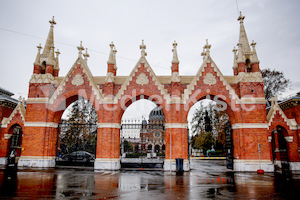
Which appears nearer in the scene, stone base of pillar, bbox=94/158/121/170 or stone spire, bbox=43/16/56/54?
stone base of pillar, bbox=94/158/121/170

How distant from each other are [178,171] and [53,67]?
51.5ft

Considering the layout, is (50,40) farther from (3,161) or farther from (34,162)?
(3,161)

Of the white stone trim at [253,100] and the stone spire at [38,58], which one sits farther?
the stone spire at [38,58]

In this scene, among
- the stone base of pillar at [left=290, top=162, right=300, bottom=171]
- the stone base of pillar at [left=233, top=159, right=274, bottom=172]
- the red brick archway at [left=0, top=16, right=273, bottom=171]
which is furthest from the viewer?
the stone base of pillar at [left=290, top=162, right=300, bottom=171]

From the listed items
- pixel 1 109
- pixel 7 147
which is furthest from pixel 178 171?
pixel 1 109

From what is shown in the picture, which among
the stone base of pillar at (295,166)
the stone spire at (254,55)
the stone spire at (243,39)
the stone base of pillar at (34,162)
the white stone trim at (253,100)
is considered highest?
the stone spire at (243,39)

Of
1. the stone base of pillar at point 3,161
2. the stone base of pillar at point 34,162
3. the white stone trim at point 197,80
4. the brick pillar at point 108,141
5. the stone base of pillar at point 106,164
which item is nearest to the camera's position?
the stone base of pillar at point 106,164

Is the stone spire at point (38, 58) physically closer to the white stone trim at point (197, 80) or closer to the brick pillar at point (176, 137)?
the brick pillar at point (176, 137)

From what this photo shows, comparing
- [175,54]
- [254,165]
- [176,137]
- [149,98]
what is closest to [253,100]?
[254,165]

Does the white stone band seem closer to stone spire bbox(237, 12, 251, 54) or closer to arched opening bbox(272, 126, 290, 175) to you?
stone spire bbox(237, 12, 251, 54)

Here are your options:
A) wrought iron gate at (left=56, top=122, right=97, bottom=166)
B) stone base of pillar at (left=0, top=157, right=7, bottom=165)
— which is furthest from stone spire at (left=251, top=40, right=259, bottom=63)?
stone base of pillar at (left=0, top=157, right=7, bottom=165)

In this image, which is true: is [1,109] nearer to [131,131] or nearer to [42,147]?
[42,147]

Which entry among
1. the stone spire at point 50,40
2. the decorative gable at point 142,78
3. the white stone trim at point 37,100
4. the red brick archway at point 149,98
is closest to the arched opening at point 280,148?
the red brick archway at point 149,98

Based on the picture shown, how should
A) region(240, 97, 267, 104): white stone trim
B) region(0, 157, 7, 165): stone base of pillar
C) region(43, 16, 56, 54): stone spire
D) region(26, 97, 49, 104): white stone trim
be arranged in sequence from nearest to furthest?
region(240, 97, 267, 104): white stone trim, region(26, 97, 49, 104): white stone trim, region(0, 157, 7, 165): stone base of pillar, region(43, 16, 56, 54): stone spire
